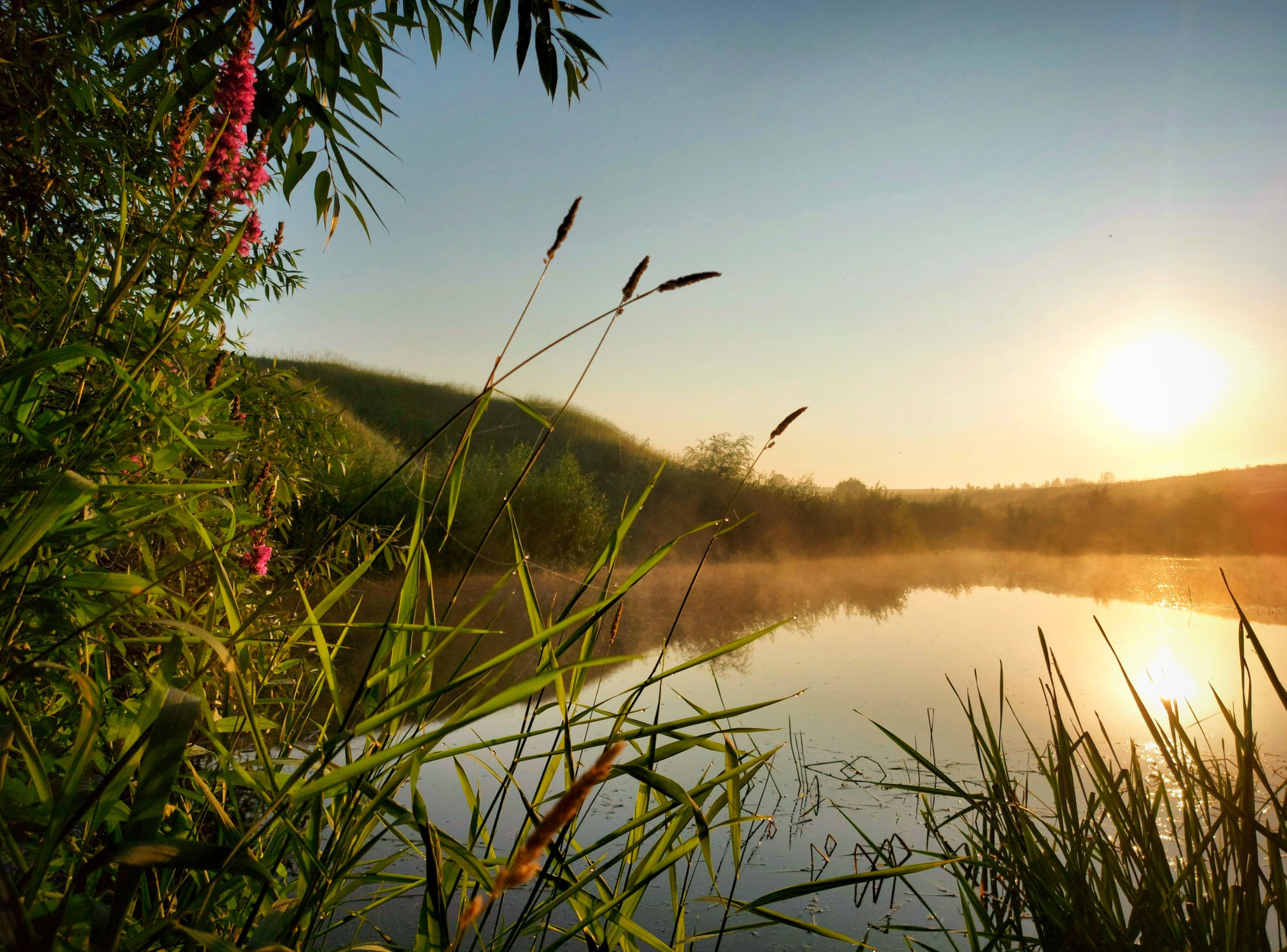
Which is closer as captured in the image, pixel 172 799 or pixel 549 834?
pixel 549 834

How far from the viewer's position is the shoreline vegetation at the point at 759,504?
25.4ft

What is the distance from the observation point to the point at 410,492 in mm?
620

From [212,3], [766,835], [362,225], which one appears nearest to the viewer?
[212,3]

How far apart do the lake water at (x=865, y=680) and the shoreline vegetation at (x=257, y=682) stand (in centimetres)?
10

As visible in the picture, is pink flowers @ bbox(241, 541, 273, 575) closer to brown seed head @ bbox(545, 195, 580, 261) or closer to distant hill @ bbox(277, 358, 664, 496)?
brown seed head @ bbox(545, 195, 580, 261)

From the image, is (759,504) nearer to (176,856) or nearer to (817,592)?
(817,592)

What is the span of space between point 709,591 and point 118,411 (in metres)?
6.99

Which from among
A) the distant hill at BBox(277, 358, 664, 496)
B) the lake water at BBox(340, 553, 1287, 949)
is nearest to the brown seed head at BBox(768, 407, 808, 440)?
the lake water at BBox(340, 553, 1287, 949)

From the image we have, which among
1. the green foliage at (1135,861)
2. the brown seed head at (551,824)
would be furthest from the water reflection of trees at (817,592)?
the green foliage at (1135,861)

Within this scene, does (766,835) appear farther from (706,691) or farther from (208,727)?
(208,727)

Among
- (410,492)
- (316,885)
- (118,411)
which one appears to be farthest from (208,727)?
(118,411)

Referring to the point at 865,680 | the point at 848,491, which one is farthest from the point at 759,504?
the point at 865,680

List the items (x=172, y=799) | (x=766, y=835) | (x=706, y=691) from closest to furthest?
(x=172, y=799) < (x=766, y=835) < (x=706, y=691)

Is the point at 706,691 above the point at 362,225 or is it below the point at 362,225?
below
